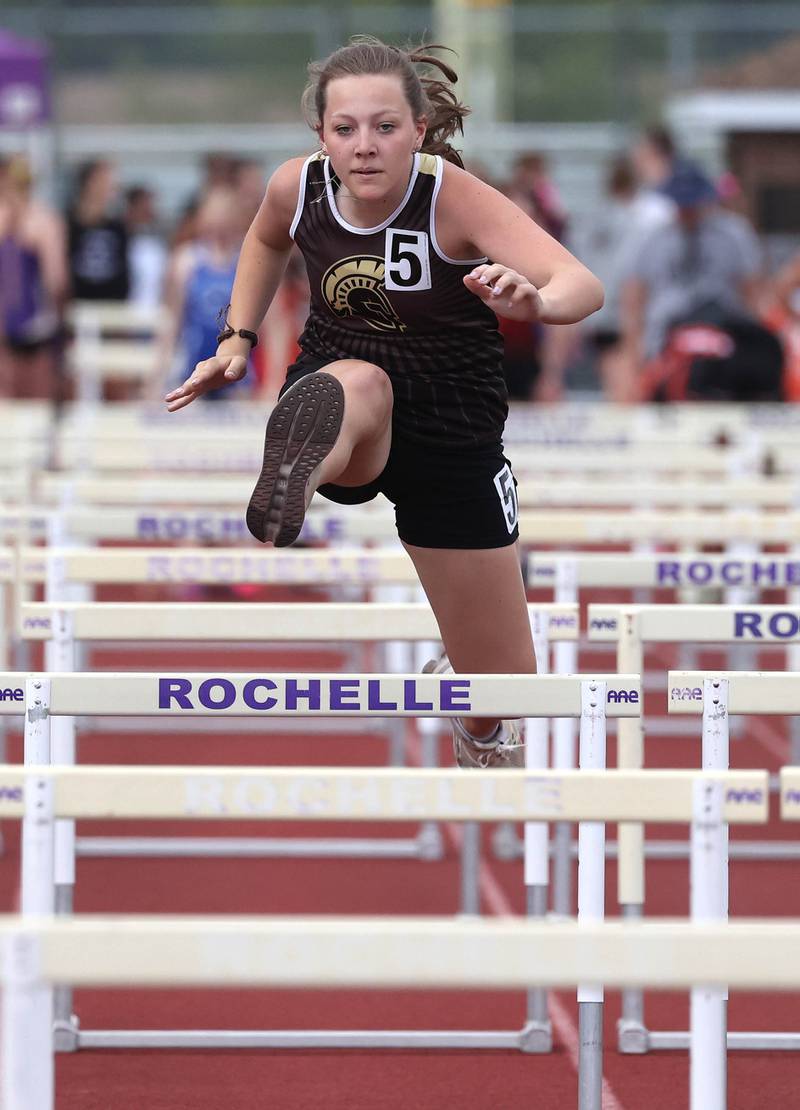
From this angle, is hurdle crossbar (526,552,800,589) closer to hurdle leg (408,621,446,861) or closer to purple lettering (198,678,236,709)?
hurdle leg (408,621,446,861)

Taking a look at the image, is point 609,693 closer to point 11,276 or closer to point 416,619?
point 416,619

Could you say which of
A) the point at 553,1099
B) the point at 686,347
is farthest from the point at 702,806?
the point at 686,347

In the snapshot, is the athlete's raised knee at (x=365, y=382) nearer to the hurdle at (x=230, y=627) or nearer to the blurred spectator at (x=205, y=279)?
the hurdle at (x=230, y=627)

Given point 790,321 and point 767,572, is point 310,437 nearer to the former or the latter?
point 767,572

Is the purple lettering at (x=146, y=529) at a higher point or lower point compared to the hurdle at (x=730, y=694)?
higher

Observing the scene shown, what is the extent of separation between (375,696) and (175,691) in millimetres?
357

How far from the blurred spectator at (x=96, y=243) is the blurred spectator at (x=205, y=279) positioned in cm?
372

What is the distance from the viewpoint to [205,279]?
10.7 meters

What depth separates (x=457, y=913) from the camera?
18.6ft

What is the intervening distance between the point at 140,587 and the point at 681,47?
9.50m

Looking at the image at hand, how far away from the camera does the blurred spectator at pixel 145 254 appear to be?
1667cm

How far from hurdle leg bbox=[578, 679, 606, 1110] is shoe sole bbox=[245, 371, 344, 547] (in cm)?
Answer: 68

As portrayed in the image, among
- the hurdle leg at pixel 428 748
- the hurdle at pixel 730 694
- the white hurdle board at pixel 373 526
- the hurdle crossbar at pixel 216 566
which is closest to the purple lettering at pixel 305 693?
the hurdle at pixel 730 694

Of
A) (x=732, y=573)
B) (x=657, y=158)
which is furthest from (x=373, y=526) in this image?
A: (x=657, y=158)
